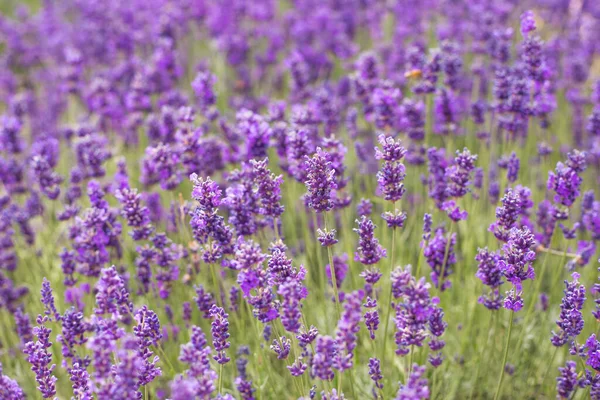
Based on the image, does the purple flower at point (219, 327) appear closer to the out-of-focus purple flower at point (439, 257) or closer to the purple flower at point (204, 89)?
the out-of-focus purple flower at point (439, 257)

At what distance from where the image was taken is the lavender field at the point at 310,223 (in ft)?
8.38

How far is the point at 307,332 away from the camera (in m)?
2.56

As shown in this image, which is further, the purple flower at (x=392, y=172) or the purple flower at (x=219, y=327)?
the purple flower at (x=392, y=172)

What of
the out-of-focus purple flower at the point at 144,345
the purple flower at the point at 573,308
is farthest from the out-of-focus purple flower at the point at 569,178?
the out-of-focus purple flower at the point at 144,345

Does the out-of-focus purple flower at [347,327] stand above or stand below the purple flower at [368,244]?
below

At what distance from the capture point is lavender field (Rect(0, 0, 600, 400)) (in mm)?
2553

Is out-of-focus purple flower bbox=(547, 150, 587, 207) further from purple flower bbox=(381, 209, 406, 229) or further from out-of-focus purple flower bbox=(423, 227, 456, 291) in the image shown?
purple flower bbox=(381, 209, 406, 229)

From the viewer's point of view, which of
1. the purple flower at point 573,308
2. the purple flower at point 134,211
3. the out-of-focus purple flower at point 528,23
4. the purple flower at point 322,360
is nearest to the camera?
the purple flower at point 322,360

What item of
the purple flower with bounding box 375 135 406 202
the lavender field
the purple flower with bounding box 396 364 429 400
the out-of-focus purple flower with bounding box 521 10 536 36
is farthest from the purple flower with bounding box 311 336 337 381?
the out-of-focus purple flower with bounding box 521 10 536 36

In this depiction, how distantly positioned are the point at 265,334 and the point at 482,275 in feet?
3.69

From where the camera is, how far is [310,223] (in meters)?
4.86

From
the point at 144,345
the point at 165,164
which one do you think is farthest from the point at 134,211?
the point at 144,345

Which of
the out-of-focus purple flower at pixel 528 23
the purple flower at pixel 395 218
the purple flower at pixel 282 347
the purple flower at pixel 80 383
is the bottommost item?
the purple flower at pixel 80 383

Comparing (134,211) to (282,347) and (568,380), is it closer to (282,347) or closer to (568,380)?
(282,347)
